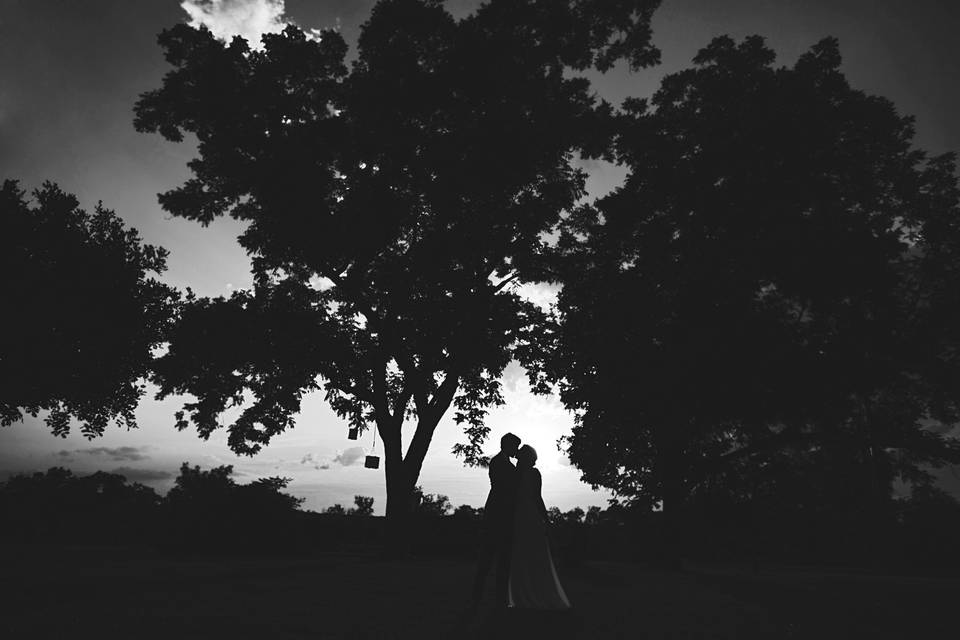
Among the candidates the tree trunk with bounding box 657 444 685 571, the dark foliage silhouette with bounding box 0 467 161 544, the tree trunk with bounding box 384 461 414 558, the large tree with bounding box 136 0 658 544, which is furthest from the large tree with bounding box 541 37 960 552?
the dark foliage silhouette with bounding box 0 467 161 544

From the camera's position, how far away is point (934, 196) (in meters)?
18.1

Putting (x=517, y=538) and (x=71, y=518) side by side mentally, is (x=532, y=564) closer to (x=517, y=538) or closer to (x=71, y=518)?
(x=517, y=538)

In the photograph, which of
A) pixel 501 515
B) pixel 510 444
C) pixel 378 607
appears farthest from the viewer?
pixel 510 444

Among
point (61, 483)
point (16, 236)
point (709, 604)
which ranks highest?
point (16, 236)

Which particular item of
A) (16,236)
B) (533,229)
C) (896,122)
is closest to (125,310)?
(16,236)

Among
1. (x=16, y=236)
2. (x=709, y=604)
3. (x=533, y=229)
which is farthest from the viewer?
(x=533, y=229)

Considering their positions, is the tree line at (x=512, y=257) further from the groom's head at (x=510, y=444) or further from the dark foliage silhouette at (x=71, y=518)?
the groom's head at (x=510, y=444)

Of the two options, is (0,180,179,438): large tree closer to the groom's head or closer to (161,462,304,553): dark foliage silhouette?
(161,462,304,553): dark foliage silhouette

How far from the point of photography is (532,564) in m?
7.17

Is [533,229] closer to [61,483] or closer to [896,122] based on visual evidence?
[896,122]

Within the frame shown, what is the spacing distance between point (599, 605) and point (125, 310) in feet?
55.2

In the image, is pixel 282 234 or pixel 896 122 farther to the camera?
pixel 896 122

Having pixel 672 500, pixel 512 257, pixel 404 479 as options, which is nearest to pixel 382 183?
pixel 512 257

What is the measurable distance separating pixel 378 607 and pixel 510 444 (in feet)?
9.09
